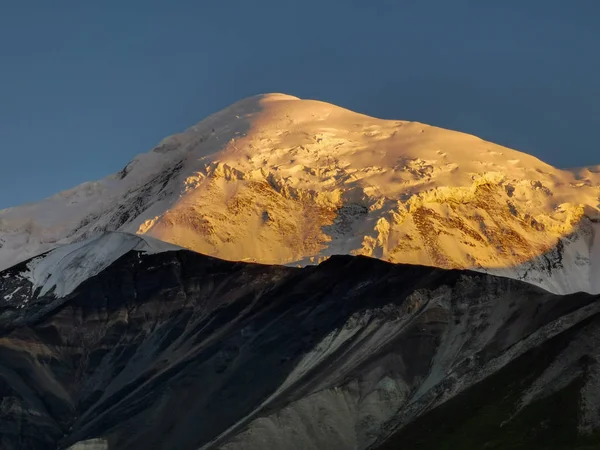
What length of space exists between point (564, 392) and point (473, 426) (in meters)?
8.47

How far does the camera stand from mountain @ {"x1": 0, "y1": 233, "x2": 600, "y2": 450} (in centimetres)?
12088

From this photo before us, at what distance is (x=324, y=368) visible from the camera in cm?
15425

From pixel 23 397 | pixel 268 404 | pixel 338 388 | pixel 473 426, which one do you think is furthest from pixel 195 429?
pixel 473 426

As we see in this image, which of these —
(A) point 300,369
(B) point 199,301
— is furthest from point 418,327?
(B) point 199,301

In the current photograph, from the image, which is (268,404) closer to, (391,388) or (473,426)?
(391,388)

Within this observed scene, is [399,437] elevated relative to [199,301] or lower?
lower

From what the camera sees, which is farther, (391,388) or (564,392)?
(391,388)

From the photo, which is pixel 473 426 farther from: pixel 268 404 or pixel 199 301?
pixel 199 301

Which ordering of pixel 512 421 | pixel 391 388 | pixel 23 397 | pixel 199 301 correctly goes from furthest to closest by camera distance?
pixel 199 301
pixel 23 397
pixel 391 388
pixel 512 421

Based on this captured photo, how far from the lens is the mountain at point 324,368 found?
12088 cm

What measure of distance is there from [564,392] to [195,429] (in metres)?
51.1

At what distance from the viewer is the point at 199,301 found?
199000 mm

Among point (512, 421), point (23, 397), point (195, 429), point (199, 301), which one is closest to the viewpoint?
point (512, 421)

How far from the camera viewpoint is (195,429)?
153 metres
